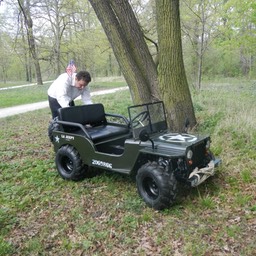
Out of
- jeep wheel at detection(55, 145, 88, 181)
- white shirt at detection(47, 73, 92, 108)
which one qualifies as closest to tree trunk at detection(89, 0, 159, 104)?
white shirt at detection(47, 73, 92, 108)

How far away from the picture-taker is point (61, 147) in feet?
14.3

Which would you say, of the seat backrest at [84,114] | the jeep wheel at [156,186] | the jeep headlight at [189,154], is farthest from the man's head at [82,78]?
the jeep headlight at [189,154]

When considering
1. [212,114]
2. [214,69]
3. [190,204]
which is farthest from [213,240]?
[214,69]

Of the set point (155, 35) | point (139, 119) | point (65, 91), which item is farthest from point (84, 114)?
point (155, 35)

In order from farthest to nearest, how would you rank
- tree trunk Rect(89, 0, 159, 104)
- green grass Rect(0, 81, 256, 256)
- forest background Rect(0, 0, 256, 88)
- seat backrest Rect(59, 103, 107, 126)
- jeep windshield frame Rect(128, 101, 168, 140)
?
1. forest background Rect(0, 0, 256, 88)
2. tree trunk Rect(89, 0, 159, 104)
3. seat backrest Rect(59, 103, 107, 126)
4. jeep windshield frame Rect(128, 101, 168, 140)
5. green grass Rect(0, 81, 256, 256)

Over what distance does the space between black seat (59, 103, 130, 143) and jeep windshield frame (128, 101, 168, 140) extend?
676mm

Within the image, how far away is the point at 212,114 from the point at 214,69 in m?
16.3

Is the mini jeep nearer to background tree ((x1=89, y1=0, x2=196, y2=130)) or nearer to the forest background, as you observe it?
background tree ((x1=89, y1=0, x2=196, y2=130))

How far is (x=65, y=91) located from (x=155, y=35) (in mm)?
8213

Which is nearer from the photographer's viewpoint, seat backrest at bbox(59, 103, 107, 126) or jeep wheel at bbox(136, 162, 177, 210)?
jeep wheel at bbox(136, 162, 177, 210)

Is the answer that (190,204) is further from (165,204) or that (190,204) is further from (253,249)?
(253,249)

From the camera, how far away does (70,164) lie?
14.4ft

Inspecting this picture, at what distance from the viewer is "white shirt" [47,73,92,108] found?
4746mm

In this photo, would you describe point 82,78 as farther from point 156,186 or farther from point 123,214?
point 123,214
